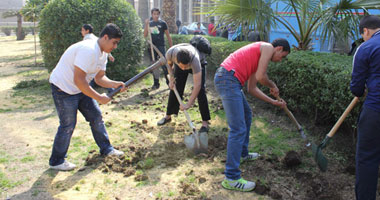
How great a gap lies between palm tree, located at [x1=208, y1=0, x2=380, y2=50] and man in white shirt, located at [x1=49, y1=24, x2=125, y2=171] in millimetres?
2628

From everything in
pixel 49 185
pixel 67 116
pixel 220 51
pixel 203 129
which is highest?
pixel 220 51

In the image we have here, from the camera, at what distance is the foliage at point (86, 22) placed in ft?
25.0

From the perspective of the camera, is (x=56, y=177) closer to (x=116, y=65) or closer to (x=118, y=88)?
(x=118, y=88)

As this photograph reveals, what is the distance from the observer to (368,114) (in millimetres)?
2668

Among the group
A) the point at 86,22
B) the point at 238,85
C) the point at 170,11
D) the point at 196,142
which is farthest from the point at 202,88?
the point at 170,11

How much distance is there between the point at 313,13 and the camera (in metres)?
5.56

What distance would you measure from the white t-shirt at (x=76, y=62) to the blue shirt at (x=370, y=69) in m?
2.57

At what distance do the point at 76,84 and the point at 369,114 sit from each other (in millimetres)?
2826

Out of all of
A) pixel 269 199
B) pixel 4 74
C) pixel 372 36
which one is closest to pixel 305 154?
pixel 269 199

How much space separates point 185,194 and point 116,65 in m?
5.50

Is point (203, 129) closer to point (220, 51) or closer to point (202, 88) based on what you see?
point (202, 88)

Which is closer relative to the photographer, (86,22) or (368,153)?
(368,153)

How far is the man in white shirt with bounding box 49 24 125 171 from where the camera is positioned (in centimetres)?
329

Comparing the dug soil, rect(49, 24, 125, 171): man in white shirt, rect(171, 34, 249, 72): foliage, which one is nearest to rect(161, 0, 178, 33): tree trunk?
rect(171, 34, 249, 72): foliage
